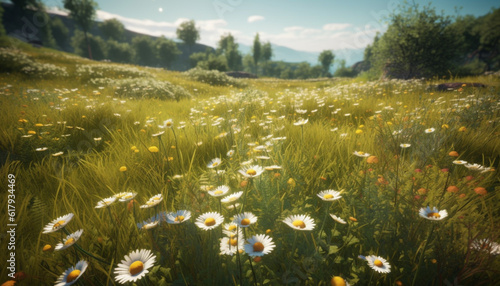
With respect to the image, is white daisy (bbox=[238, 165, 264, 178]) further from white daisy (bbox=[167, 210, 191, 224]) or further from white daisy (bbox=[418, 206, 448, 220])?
white daisy (bbox=[418, 206, 448, 220])

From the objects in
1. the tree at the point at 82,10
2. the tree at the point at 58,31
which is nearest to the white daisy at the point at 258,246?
the tree at the point at 82,10

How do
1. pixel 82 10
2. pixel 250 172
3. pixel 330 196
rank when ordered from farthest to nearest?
pixel 82 10 < pixel 250 172 < pixel 330 196

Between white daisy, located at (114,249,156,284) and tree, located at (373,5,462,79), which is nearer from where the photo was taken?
white daisy, located at (114,249,156,284)

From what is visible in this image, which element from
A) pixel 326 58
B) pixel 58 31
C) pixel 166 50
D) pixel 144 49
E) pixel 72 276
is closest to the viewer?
pixel 72 276

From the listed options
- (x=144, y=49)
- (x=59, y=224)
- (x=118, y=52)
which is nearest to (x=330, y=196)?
(x=59, y=224)

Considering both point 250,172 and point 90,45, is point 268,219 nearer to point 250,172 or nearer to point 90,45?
point 250,172

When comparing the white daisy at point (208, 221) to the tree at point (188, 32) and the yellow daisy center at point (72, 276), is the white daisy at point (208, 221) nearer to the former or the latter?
the yellow daisy center at point (72, 276)

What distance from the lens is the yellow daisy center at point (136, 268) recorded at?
3.03 ft

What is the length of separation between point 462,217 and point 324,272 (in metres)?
0.99

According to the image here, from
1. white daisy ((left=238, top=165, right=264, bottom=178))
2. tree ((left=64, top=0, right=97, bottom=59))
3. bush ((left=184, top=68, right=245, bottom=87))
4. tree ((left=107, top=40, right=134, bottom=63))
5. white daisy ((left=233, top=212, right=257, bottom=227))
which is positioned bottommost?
white daisy ((left=233, top=212, right=257, bottom=227))

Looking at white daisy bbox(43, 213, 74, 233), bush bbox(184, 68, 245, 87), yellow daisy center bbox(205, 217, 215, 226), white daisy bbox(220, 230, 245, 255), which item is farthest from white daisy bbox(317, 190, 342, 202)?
bush bbox(184, 68, 245, 87)

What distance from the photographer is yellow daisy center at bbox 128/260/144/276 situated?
0.92 meters

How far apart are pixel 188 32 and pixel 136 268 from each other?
265 ft

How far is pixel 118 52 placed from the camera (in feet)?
216
